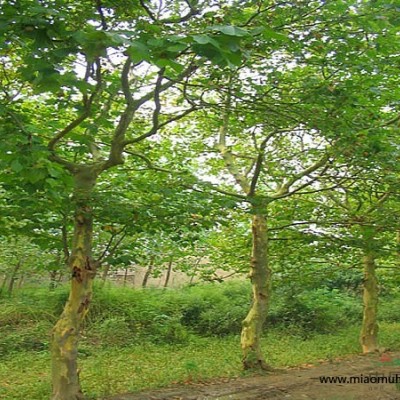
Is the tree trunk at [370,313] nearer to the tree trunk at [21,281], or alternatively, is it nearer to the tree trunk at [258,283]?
the tree trunk at [258,283]

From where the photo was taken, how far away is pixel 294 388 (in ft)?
26.5

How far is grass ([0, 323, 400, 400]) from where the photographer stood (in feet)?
29.7

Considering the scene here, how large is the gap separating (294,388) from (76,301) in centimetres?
382

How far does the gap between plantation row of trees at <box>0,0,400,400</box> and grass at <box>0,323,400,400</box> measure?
65.2 inches

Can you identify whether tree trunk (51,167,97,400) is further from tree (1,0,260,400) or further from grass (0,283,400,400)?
grass (0,283,400,400)

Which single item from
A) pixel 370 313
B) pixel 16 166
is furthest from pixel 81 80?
pixel 370 313

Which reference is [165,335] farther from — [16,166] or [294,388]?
[16,166]

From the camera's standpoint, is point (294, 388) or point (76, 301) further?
point (294, 388)

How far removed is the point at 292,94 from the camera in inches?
257

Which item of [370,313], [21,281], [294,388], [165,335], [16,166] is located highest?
[16,166]

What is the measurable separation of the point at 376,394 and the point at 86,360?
280 inches

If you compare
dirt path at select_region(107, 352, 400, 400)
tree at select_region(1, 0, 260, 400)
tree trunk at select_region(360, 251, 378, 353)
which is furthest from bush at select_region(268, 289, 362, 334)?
tree at select_region(1, 0, 260, 400)

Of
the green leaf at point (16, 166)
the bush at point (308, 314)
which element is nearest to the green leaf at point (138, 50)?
the green leaf at point (16, 166)

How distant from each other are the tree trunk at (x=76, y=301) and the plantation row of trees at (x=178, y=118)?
17mm
